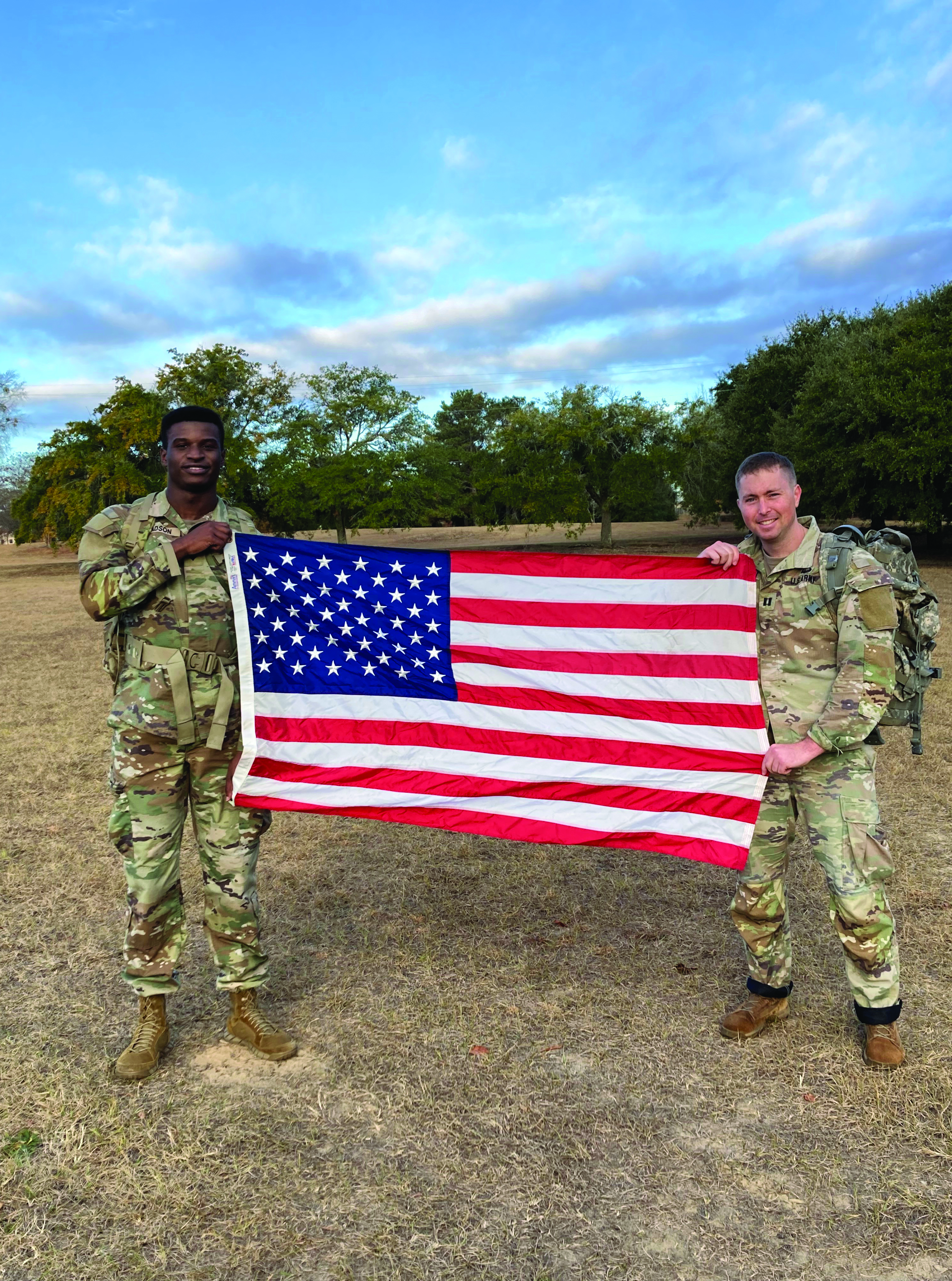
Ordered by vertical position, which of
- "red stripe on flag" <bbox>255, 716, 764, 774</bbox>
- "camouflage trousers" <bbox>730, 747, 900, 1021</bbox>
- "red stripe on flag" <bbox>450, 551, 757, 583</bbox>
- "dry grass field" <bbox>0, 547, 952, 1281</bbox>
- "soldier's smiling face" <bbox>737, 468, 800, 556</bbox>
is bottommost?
"dry grass field" <bbox>0, 547, 952, 1281</bbox>

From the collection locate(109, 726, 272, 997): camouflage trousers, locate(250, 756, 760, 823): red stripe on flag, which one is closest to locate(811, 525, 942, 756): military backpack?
locate(250, 756, 760, 823): red stripe on flag

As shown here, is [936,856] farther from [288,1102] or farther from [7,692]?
[7,692]

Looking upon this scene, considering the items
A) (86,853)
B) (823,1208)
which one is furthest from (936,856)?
(86,853)

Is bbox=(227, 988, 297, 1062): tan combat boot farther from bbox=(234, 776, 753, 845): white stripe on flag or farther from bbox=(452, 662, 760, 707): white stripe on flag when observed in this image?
bbox=(452, 662, 760, 707): white stripe on flag

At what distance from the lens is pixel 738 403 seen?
38062mm

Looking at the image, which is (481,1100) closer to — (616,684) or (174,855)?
(174,855)

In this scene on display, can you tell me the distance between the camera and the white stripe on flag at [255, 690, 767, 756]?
148 inches

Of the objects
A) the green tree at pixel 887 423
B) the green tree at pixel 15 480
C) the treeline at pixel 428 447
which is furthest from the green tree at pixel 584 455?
the green tree at pixel 15 480

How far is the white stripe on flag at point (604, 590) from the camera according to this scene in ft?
12.2

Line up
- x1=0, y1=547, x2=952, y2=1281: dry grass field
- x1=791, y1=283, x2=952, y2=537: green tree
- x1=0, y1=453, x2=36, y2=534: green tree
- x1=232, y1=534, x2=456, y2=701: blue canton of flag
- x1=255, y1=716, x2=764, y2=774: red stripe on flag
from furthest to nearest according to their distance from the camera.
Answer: x1=0, y1=453, x2=36, y2=534: green tree → x1=791, y1=283, x2=952, y2=537: green tree → x1=232, y1=534, x2=456, y2=701: blue canton of flag → x1=255, y1=716, x2=764, y2=774: red stripe on flag → x1=0, y1=547, x2=952, y2=1281: dry grass field

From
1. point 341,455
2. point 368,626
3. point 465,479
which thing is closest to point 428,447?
point 341,455

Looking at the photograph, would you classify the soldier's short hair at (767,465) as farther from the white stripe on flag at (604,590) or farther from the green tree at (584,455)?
the green tree at (584,455)

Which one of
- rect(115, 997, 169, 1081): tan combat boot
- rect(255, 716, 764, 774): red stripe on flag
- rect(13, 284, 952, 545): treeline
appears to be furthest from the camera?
rect(13, 284, 952, 545): treeline

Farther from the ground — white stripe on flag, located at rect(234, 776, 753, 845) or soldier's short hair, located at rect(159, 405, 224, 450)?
soldier's short hair, located at rect(159, 405, 224, 450)
